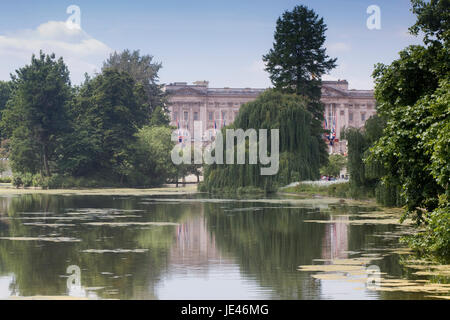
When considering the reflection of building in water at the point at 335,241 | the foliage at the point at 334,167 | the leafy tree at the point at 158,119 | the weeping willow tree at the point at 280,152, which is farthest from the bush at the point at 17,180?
the reflection of building in water at the point at 335,241

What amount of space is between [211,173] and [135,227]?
32349mm

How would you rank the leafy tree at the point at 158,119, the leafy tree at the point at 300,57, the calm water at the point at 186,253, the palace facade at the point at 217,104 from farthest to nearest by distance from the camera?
the palace facade at the point at 217,104 < the leafy tree at the point at 158,119 < the leafy tree at the point at 300,57 < the calm water at the point at 186,253

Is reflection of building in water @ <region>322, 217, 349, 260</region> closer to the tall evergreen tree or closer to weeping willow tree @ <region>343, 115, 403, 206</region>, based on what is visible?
weeping willow tree @ <region>343, 115, 403, 206</region>

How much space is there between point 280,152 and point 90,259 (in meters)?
40.4

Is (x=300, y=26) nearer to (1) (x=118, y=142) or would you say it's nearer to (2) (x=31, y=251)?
(1) (x=118, y=142)

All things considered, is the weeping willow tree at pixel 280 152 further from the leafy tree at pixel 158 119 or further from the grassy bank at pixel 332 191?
the leafy tree at pixel 158 119

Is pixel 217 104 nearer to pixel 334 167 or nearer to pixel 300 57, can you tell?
pixel 334 167

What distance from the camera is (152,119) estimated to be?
Answer: 10312cm

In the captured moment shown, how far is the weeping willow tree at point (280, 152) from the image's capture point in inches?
2219

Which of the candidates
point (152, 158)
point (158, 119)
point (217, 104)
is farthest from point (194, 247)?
point (217, 104)

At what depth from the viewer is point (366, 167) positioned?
37719 mm

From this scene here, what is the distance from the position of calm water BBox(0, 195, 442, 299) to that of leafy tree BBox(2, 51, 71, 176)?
45719 millimetres

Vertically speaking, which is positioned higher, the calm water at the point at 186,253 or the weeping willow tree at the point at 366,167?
the weeping willow tree at the point at 366,167

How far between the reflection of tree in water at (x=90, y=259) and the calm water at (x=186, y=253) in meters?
0.02
